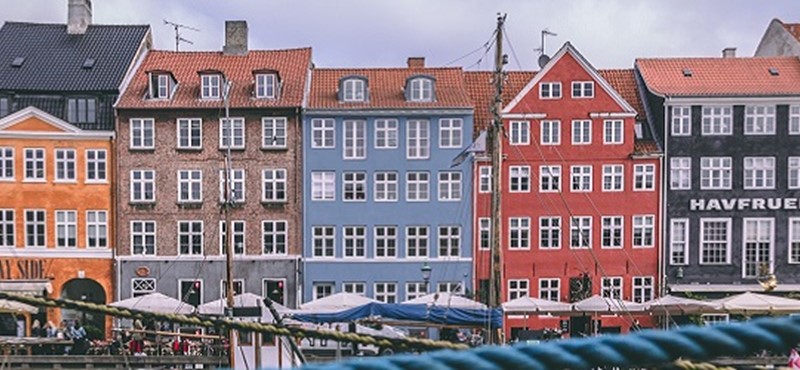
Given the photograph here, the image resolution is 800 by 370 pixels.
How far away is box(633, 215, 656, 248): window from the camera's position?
2731cm

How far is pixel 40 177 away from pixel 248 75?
742cm

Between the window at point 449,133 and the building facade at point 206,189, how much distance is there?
4663 mm

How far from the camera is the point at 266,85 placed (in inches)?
1081

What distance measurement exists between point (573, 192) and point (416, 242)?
5.34 meters

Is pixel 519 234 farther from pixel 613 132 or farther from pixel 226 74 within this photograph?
pixel 226 74

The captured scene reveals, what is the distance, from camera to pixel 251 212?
2725 centimetres

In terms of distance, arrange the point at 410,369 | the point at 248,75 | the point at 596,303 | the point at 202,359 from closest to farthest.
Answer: the point at 410,369
the point at 202,359
the point at 596,303
the point at 248,75

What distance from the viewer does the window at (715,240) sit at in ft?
89.1

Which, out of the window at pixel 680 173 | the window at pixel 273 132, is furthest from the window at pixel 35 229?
the window at pixel 680 173

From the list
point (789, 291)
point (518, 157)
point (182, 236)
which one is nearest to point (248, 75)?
point (182, 236)

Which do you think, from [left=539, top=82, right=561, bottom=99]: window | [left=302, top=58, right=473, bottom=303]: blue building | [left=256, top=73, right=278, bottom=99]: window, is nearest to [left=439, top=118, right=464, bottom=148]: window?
[left=302, top=58, right=473, bottom=303]: blue building

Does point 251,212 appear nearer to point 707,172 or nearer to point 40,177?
point 40,177

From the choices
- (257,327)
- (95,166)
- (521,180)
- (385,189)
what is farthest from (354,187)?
(257,327)

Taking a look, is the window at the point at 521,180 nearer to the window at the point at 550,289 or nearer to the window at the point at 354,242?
the window at the point at 550,289
